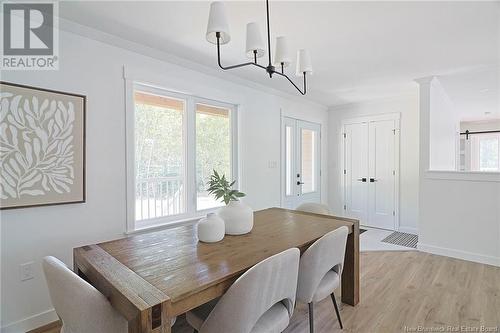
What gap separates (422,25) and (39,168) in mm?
3181

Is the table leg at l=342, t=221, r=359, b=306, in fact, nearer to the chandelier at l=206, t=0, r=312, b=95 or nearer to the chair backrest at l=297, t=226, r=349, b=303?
the chair backrest at l=297, t=226, r=349, b=303

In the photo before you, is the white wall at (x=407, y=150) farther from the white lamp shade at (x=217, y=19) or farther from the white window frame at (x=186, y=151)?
the white lamp shade at (x=217, y=19)

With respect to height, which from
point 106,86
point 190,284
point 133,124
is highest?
point 106,86

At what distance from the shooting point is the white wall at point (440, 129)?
Answer: 12.0 ft

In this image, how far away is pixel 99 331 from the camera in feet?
3.68

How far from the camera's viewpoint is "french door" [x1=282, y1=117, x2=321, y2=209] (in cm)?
444

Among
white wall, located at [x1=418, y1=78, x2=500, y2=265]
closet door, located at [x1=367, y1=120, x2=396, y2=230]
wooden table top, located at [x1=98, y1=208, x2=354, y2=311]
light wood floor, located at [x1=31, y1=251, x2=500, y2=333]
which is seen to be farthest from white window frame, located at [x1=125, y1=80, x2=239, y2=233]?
closet door, located at [x1=367, y1=120, x2=396, y2=230]

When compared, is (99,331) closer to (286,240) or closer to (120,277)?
(120,277)

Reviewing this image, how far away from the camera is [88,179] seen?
225 cm

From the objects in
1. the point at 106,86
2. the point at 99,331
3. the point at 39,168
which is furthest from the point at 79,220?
the point at 99,331

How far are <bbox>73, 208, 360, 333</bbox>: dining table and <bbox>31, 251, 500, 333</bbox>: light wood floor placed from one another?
0.71 metres

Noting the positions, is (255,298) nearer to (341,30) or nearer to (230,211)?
(230,211)

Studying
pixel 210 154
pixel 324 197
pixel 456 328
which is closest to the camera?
pixel 456 328

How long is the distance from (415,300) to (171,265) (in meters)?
2.22
